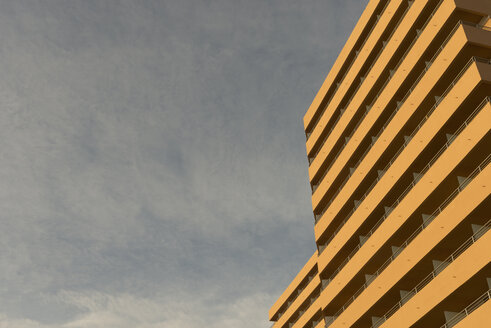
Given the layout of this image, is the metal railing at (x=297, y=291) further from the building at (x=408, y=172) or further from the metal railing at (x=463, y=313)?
the metal railing at (x=463, y=313)

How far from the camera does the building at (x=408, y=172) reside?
871 inches

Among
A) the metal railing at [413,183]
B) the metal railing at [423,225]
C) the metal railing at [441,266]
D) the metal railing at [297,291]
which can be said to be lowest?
the metal railing at [441,266]

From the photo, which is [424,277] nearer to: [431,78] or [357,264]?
[357,264]

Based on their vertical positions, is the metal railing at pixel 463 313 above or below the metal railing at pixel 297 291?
below

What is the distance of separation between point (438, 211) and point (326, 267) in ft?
36.9

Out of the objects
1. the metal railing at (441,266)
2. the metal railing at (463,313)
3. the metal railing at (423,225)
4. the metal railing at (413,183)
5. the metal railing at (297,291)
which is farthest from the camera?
the metal railing at (297,291)

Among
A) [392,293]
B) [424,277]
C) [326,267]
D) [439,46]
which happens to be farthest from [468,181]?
[326,267]

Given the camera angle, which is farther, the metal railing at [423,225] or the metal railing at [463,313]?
the metal railing at [423,225]

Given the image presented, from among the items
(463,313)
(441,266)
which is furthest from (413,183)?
(463,313)

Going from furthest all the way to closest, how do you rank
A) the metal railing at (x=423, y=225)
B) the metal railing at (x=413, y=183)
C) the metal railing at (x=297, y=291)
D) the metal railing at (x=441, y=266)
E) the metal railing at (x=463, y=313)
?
the metal railing at (x=297, y=291)
the metal railing at (x=413, y=183)
the metal railing at (x=423, y=225)
the metal railing at (x=441, y=266)
the metal railing at (x=463, y=313)

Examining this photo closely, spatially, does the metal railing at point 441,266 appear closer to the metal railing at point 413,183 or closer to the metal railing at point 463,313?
the metal railing at point 463,313

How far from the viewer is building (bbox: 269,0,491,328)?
72.6 feet

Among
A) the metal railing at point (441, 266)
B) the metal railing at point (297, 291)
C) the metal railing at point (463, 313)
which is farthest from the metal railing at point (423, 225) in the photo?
the metal railing at point (297, 291)

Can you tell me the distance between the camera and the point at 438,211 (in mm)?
25766
